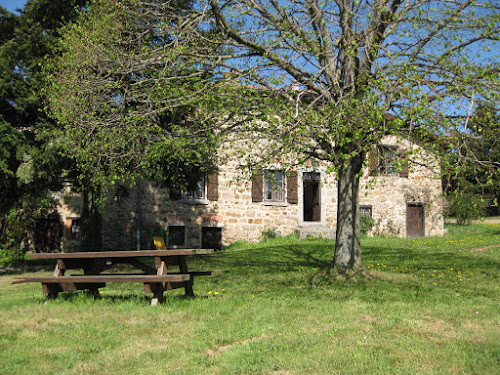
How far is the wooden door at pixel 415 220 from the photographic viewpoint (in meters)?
22.9

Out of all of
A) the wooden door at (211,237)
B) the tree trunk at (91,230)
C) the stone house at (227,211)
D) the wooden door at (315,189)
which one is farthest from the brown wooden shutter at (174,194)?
the wooden door at (315,189)

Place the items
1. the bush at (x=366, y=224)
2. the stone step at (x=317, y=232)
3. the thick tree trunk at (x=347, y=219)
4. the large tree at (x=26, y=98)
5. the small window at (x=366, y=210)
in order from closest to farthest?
the thick tree trunk at (x=347, y=219) < the large tree at (x=26, y=98) < the stone step at (x=317, y=232) < the bush at (x=366, y=224) < the small window at (x=366, y=210)

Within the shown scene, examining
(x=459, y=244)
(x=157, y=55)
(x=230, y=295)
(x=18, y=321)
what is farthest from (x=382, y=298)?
A: (x=459, y=244)

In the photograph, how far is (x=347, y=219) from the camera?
31.8 feet

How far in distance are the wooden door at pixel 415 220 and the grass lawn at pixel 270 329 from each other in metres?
13.7

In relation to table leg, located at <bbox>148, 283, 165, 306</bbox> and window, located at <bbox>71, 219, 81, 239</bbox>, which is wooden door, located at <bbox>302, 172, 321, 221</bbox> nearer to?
window, located at <bbox>71, 219, 81, 239</bbox>

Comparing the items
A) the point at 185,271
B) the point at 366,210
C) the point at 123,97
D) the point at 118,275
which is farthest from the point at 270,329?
the point at 366,210

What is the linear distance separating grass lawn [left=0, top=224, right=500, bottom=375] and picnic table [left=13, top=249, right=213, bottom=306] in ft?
0.76

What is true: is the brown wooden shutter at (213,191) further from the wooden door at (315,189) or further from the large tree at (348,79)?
the large tree at (348,79)

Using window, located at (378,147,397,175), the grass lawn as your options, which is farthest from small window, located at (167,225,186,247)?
window, located at (378,147,397,175)

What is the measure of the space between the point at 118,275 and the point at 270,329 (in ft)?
9.29

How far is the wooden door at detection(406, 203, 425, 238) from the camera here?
903 inches

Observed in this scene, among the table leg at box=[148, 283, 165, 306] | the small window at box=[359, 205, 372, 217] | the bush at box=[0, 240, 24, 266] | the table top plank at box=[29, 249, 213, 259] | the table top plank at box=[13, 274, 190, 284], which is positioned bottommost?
the bush at box=[0, 240, 24, 266]

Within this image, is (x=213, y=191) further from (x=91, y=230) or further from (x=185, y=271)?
(x=185, y=271)
